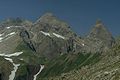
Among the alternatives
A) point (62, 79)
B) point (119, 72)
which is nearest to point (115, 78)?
point (119, 72)

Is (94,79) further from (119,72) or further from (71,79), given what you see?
(71,79)

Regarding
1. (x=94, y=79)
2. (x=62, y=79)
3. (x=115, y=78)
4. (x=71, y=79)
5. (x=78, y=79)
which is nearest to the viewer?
(x=115, y=78)

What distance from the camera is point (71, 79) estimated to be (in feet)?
498

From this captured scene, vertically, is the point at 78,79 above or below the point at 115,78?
below

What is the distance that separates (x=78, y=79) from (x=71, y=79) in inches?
517

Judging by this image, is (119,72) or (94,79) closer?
(119,72)

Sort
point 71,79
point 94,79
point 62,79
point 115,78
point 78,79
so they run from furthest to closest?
point 62,79 → point 71,79 → point 78,79 → point 94,79 → point 115,78

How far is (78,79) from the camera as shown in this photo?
138875 millimetres

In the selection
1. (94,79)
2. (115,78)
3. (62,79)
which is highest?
(115,78)

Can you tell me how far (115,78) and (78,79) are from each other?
157 ft

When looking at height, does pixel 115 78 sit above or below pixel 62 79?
above

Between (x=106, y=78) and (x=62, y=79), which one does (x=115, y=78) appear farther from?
(x=62, y=79)

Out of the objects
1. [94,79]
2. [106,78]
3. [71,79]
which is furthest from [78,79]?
[106,78]

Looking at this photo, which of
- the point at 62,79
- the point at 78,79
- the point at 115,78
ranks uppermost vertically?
the point at 115,78
